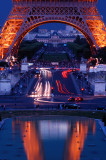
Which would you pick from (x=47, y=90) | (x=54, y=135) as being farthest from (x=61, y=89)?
(x=54, y=135)

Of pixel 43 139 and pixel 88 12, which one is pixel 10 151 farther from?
pixel 88 12

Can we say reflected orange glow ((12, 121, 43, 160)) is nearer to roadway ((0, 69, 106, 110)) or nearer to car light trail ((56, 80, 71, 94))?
roadway ((0, 69, 106, 110))

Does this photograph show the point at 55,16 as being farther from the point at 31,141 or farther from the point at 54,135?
the point at 31,141

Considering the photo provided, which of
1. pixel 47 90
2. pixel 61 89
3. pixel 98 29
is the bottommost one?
pixel 47 90

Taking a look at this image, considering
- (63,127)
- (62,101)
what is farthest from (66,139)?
(62,101)

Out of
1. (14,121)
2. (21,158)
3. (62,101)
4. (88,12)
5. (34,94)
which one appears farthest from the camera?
(88,12)

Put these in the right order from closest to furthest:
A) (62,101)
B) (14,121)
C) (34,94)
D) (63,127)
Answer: (63,127) → (14,121) → (62,101) → (34,94)

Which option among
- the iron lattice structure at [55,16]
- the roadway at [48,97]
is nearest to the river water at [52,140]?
the roadway at [48,97]

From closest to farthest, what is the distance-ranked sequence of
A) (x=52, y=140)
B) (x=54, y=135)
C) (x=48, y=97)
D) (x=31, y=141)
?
(x=31, y=141)
(x=52, y=140)
(x=54, y=135)
(x=48, y=97)
